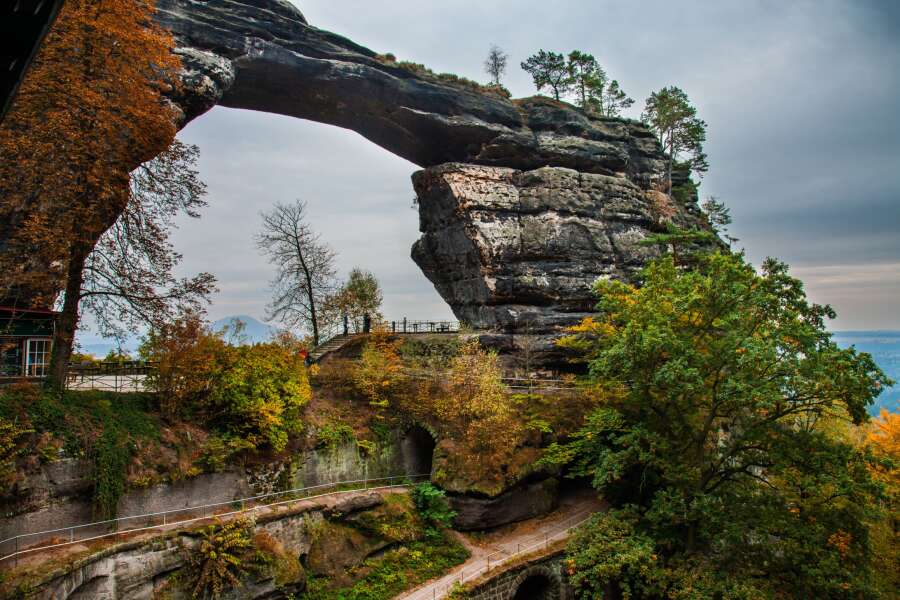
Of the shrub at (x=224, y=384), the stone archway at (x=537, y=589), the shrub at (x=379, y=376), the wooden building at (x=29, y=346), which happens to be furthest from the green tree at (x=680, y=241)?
the wooden building at (x=29, y=346)

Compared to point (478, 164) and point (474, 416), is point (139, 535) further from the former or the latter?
point (478, 164)

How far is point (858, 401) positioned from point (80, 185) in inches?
874

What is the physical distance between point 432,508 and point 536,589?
16.4 ft

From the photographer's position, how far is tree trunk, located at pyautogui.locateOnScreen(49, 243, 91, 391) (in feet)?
48.9

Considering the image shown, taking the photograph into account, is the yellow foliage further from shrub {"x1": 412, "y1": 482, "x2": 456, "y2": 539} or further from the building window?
the building window

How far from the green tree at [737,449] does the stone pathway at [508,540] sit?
12.0 ft

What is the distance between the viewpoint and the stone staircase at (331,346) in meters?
30.3

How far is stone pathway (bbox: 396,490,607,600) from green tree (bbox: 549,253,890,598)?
12.0ft

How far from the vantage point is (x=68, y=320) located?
15.2 metres

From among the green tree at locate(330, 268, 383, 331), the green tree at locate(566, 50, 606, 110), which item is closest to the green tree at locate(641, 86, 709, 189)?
the green tree at locate(566, 50, 606, 110)

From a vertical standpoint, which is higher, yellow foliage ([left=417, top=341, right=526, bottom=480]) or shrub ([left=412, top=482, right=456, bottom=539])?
yellow foliage ([left=417, top=341, right=526, bottom=480])

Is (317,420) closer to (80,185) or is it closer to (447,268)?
(80,185)

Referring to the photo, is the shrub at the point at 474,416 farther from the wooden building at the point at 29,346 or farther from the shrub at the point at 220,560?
the wooden building at the point at 29,346

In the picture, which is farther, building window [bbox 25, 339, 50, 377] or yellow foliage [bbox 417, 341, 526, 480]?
yellow foliage [bbox 417, 341, 526, 480]
